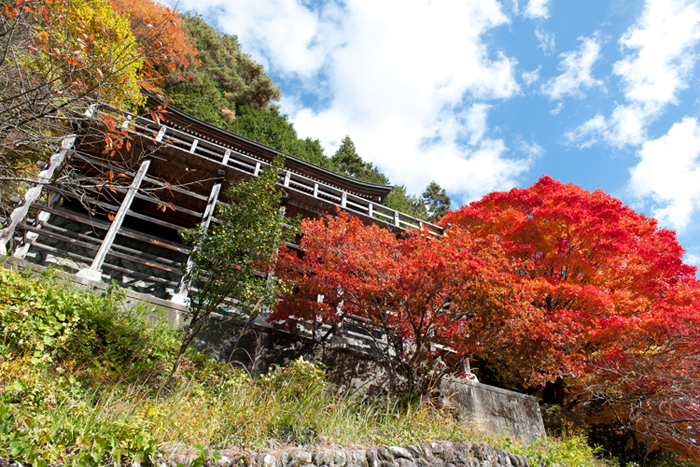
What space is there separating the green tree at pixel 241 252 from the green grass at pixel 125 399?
0.98 m

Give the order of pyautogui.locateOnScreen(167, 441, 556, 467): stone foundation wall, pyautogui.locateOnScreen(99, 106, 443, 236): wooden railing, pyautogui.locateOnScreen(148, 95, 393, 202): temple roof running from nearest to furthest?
pyautogui.locateOnScreen(167, 441, 556, 467): stone foundation wall → pyautogui.locateOnScreen(99, 106, 443, 236): wooden railing → pyautogui.locateOnScreen(148, 95, 393, 202): temple roof

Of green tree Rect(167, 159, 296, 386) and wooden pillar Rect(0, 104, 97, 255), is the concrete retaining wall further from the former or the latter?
wooden pillar Rect(0, 104, 97, 255)

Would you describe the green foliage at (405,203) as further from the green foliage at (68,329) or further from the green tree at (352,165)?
the green foliage at (68,329)

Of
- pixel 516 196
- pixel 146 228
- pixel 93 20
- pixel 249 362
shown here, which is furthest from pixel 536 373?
pixel 93 20

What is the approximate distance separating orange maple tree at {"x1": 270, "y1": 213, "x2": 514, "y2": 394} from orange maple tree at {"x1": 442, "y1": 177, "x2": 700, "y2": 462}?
782 mm

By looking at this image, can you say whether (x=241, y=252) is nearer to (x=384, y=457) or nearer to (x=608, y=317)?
(x=384, y=457)

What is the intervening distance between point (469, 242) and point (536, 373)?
3496mm

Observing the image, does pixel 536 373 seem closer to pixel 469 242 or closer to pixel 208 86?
pixel 469 242

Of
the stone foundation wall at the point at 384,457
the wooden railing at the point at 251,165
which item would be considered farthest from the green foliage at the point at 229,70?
the stone foundation wall at the point at 384,457

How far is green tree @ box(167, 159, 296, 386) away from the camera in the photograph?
6594mm

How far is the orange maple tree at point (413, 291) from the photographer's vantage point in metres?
7.98

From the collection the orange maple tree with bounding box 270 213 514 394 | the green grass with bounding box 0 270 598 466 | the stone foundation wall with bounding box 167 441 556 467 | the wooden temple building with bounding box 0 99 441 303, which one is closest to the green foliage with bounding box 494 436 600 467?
the green grass with bounding box 0 270 598 466

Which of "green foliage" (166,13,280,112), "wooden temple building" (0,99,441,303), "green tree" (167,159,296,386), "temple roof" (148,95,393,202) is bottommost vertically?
"green tree" (167,159,296,386)

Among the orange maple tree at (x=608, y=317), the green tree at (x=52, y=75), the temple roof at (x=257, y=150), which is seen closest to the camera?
the green tree at (x=52, y=75)
